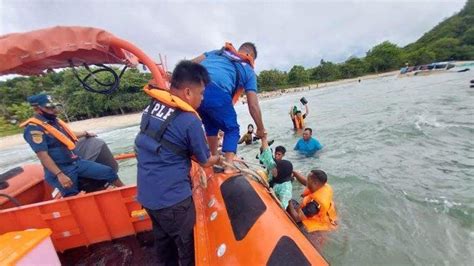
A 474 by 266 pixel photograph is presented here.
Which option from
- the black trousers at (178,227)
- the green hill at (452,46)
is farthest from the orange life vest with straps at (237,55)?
the green hill at (452,46)

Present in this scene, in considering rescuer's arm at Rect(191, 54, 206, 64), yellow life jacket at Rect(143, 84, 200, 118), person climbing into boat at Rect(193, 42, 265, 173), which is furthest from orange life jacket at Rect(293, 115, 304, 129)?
yellow life jacket at Rect(143, 84, 200, 118)

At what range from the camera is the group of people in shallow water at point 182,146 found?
174cm

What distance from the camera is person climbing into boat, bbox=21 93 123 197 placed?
9.59ft

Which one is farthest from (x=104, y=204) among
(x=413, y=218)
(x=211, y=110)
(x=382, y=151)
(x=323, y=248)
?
(x=382, y=151)

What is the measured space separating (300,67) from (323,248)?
74308 mm

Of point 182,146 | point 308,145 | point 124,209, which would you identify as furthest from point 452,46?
point 182,146

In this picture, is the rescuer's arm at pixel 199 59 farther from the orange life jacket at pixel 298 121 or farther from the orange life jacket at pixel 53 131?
the orange life jacket at pixel 298 121

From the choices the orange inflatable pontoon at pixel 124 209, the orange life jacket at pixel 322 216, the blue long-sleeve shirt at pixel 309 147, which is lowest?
the blue long-sleeve shirt at pixel 309 147

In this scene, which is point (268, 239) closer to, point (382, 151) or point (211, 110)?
point (211, 110)

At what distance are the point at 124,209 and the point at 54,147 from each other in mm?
1087

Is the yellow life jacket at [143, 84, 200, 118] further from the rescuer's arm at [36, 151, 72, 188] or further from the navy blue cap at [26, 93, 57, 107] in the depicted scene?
the navy blue cap at [26, 93, 57, 107]

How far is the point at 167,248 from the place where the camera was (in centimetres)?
212

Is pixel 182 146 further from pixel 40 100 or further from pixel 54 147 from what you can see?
pixel 40 100

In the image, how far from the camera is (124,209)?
9.72 ft
